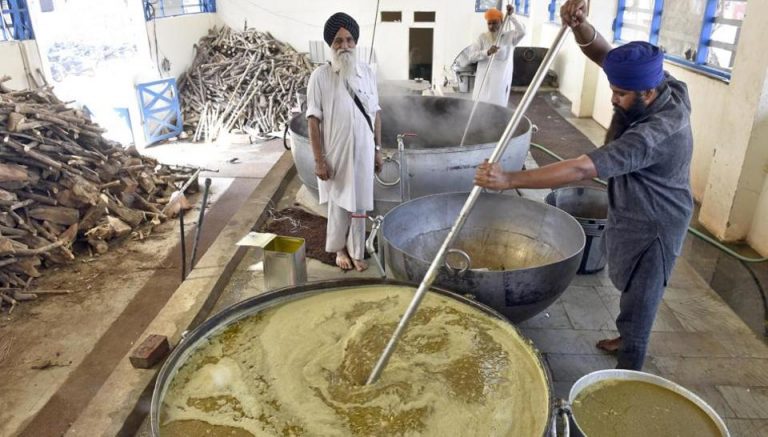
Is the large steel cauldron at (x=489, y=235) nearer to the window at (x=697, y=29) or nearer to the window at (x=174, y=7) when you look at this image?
the window at (x=697, y=29)

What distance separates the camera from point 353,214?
3.75 m

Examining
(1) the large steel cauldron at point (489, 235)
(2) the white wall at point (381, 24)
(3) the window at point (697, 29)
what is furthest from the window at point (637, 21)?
(2) the white wall at point (381, 24)

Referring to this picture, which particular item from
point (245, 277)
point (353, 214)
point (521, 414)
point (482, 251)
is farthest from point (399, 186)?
point (521, 414)

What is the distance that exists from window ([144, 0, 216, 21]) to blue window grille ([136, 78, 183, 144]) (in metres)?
1.38

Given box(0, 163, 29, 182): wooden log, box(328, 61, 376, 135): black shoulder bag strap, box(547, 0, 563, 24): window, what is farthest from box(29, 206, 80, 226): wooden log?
box(547, 0, 563, 24): window

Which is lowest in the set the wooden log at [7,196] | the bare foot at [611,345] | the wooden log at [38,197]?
the wooden log at [38,197]

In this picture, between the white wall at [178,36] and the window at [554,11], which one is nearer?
the white wall at [178,36]

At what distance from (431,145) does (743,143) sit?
289cm

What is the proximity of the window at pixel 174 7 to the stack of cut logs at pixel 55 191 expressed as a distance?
4.02 metres

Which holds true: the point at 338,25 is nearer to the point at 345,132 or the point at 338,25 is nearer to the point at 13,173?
the point at 345,132

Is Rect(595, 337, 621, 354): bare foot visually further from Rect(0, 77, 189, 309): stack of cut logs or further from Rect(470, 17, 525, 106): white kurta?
Rect(0, 77, 189, 309): stack of cut logs

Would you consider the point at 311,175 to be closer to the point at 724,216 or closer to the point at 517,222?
the point at 517,222

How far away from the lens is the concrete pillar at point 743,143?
4.06 metres

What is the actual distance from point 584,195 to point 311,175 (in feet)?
7.44
